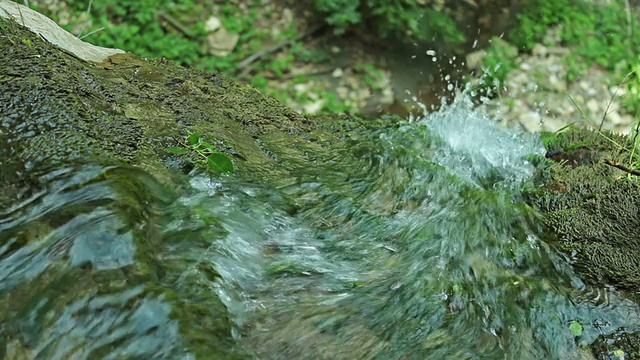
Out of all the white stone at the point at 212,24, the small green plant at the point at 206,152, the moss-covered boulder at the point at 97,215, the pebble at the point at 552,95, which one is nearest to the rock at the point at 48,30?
the moss-covered boulder at the point at 97,215

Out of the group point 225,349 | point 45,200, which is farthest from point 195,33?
point 225,349

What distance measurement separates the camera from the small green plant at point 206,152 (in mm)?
2107

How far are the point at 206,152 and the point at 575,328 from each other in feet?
5.07

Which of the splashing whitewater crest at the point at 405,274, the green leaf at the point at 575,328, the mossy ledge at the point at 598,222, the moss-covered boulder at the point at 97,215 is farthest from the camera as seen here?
the mossy ledge at the point at 598,222

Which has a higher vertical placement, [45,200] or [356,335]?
[45,200]

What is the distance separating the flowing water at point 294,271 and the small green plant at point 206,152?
0.18 feet

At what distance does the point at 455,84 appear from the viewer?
6.17 m

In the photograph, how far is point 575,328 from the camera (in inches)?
81.3

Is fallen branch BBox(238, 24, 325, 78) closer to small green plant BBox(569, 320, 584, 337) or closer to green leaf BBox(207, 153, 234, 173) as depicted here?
green leaf BBox(207, 153, 234, 173)

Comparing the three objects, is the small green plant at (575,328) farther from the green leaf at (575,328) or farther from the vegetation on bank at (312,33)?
the vegetation on bank at (312,33)

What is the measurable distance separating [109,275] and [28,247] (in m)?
0.28

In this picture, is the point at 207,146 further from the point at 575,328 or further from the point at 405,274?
the point at 575,328

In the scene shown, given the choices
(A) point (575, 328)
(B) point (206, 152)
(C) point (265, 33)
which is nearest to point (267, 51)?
(C) point (265, 33)

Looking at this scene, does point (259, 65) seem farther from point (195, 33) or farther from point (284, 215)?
point (284, 215)
